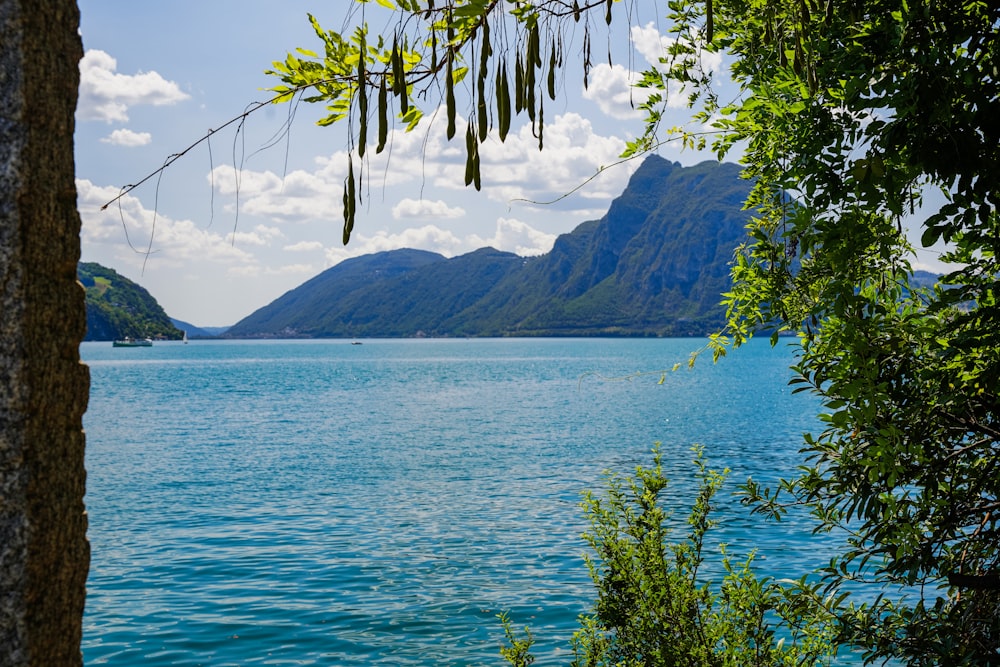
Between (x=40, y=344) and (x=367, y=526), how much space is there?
24149mm

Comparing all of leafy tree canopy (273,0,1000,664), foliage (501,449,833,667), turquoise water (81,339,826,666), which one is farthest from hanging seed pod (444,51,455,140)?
foliage (501,449,833,667)

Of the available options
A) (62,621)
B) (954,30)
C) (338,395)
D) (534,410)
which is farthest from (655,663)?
(338,395)

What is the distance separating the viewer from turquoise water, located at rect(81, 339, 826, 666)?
15.6 meters

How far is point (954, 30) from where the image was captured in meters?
3.93

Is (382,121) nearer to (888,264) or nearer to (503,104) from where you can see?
(503,104)

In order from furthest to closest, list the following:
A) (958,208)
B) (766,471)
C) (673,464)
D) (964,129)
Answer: (673,464) < (766,471) < (958,208) < (964,129)

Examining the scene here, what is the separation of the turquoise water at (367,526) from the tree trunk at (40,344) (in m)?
3.93

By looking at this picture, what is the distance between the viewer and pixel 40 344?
205 cm

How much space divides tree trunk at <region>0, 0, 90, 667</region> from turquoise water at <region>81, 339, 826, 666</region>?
3926 mm

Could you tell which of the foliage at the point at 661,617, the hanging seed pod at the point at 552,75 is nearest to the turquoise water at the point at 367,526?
the foliage at the point at 661,617

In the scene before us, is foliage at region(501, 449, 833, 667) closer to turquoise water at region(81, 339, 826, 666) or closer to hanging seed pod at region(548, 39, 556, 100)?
turquoise water at region(81, 339, 826, 666)

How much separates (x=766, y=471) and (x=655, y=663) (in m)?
30.0

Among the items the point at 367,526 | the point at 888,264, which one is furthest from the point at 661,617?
the point at 367,526

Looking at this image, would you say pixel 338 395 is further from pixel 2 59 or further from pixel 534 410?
pixel 2 59
